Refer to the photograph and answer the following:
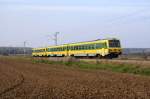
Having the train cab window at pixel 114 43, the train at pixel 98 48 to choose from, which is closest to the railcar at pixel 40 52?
the train at pixel 98 48

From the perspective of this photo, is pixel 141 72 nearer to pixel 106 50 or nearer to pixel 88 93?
pixel 88 93

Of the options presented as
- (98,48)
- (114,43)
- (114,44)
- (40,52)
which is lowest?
(98,48)

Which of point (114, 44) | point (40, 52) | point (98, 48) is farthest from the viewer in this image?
point (40, 52)

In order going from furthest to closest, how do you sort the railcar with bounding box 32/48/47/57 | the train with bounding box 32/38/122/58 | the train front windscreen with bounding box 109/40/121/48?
1. the railcar with bounding box 32/48/47/57
2. the train front windscreen with bounding box 109/40/121/48
3. the train with bounding box 32/38/122/58

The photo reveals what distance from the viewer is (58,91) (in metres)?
14.2

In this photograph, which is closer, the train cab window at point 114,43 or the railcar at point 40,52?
the train cab window at point 114,43

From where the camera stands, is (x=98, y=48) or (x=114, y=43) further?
(x=98, y=48)

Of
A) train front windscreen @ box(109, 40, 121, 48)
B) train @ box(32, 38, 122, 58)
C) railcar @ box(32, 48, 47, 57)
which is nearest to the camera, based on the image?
train @ box(32, 38, 122, 58)

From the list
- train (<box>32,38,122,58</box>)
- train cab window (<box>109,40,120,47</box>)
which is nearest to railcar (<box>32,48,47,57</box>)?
train (<box>32,38,122,58</box>)

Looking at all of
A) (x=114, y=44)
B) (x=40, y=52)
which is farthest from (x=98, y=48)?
(x=40, y=52)

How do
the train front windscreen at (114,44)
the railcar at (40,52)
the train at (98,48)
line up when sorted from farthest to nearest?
the railcar at (40,52) → the train front windscreen at (114,44) → the train at (98,48)

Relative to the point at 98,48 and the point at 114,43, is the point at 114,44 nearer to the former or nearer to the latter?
the point at 114,43

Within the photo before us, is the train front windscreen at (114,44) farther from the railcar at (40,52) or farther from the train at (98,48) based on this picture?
the railcar at (40,52)

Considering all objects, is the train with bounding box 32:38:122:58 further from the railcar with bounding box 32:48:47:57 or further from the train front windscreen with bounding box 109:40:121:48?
the railcar with bounding box 32:48:47:57
